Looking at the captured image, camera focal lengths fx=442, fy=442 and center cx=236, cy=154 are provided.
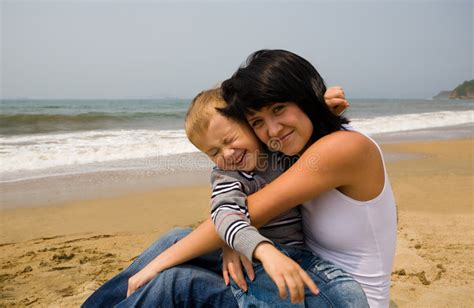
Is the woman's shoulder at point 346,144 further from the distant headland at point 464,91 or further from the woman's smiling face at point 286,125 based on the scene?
the distant headland at point 464,91

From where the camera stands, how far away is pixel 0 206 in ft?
18.0

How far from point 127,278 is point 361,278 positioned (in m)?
1.02

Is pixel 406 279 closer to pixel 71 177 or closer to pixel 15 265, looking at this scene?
pixel 15 265

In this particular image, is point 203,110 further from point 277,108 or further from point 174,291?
point 174,291

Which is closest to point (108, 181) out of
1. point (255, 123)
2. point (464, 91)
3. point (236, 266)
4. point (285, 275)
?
point (255, 123)

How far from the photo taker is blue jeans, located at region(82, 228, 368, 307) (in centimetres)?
163

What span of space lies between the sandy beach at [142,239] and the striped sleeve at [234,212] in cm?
179

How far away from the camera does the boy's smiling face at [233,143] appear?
202cm

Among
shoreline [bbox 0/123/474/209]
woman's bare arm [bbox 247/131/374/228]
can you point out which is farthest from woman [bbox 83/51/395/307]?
shoreline [bbox 0/123/474/209]

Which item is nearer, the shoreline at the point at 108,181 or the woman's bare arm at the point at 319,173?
the woman's bare arm at the point at 319,173

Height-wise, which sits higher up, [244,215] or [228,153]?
[228,153]

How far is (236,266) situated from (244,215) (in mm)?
210

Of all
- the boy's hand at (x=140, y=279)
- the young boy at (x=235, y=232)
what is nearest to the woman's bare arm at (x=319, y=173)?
the young boy at (x=235, y=232)

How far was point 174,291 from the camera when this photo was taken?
69.0 inches
